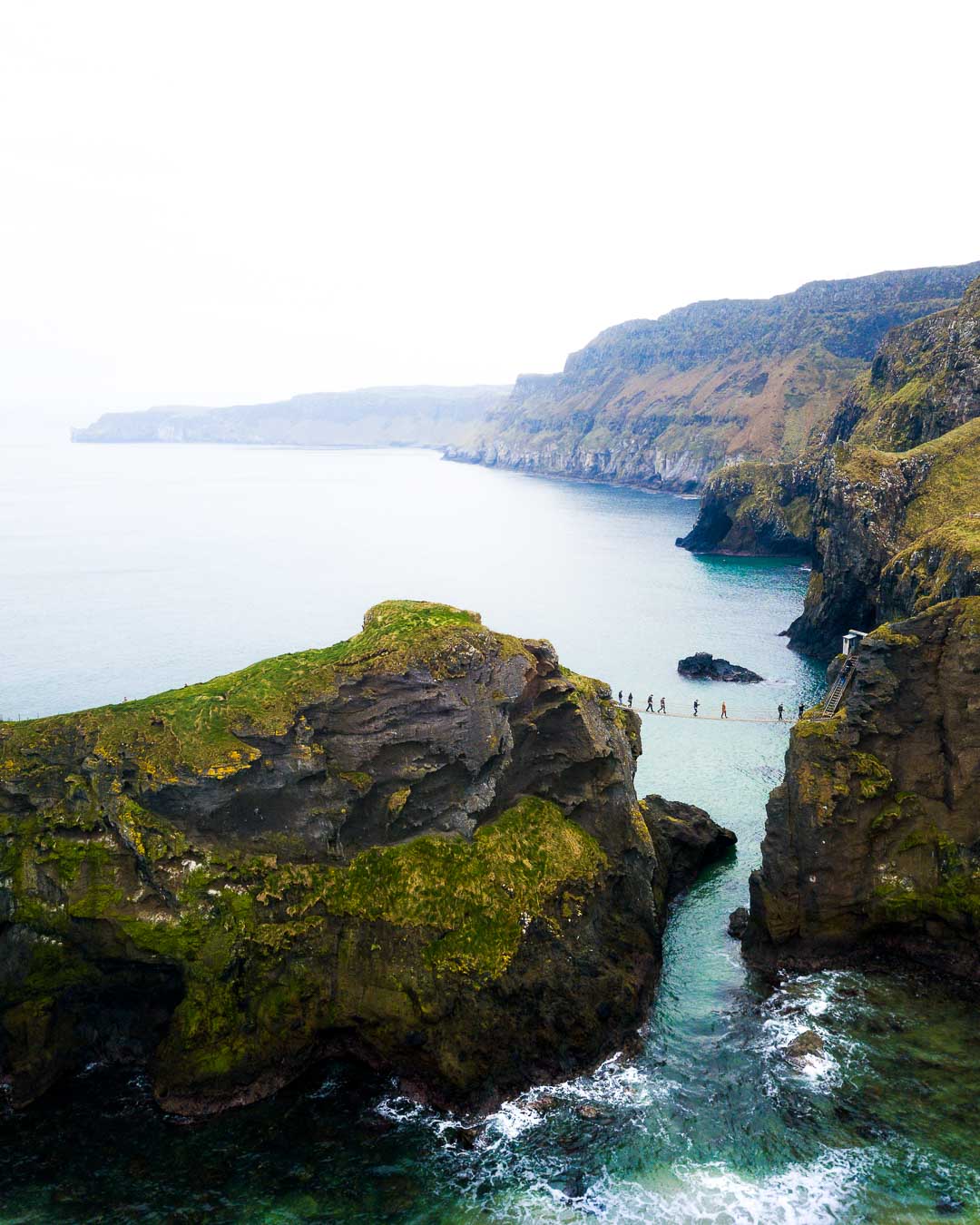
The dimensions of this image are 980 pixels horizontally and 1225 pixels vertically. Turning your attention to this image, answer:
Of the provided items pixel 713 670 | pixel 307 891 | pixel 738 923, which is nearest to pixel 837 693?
pixel 738 923

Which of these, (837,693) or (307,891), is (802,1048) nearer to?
(307,891)

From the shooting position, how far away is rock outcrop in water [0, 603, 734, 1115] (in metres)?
27.6

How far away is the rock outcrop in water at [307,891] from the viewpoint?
27562 mm

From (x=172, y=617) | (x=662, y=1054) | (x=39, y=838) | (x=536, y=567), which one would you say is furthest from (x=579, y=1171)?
(x=536, y=567)

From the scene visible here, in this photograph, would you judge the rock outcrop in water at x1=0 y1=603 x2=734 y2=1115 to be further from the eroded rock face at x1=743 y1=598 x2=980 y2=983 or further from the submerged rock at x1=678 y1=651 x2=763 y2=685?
the submerged rock at x1=678 y1=651 x2=763 y2=685

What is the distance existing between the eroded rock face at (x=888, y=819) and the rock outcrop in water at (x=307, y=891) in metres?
6.64

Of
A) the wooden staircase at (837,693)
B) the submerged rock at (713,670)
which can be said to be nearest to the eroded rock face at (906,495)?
the wooden staircase at (837,693)

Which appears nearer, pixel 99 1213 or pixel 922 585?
pixel 99 1213

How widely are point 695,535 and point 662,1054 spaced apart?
4970 inches

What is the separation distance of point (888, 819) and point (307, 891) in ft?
70.7

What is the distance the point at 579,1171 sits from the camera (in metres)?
24.5

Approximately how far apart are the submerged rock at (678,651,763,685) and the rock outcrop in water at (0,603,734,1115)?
4588 cm

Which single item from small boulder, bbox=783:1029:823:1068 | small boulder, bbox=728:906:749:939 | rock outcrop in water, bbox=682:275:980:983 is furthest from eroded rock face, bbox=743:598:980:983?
small boulder, bbox=783:1029:823:1068

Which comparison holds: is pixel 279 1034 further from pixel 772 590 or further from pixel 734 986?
pixel 772 590
